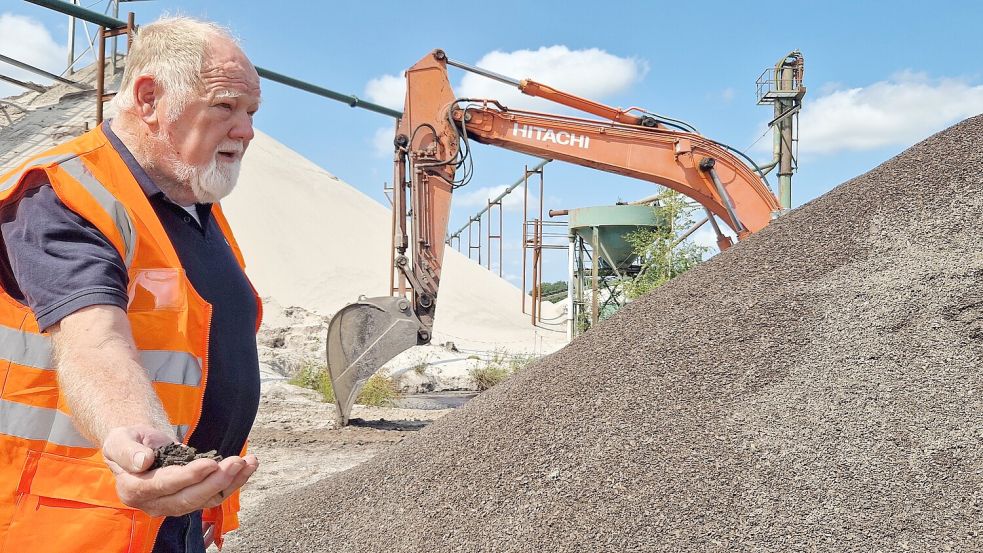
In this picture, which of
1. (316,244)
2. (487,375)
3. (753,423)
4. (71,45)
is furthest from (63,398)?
(316,244)

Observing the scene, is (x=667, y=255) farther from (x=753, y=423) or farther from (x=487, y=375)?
(x=753, y=423)

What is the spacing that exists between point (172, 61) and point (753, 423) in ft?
7.67

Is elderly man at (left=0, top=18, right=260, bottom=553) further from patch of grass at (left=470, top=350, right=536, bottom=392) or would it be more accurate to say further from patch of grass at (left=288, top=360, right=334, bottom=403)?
patch of grass at (left=470, top=350, right=536, bottom=392)

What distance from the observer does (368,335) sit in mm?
7113

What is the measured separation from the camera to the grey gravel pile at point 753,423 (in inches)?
97.7

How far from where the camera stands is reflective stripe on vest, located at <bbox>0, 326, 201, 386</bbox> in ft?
4.09

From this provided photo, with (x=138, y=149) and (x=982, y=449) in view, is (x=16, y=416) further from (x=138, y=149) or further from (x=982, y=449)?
(x=982, y=449)

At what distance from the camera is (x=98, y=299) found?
1.15m

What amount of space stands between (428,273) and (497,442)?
3.91m

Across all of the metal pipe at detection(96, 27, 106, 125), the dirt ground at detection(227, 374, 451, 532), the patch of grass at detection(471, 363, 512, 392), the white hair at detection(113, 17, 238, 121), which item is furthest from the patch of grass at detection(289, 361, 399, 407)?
the white hair at detection(113, 17, 238, 121)

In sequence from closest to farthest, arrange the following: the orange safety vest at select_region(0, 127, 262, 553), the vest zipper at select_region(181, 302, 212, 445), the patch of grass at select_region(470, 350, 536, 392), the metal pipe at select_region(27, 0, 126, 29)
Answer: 1. the orange safety vest at select_region(0, 127, 262, 553)
2. the vest zipper at select_region(181, 302, 212, 445)
3. the metal pipe at select_region(27, 0, 126, 29)
4. the patch of grass at select_region(470, 350, 536, 392)

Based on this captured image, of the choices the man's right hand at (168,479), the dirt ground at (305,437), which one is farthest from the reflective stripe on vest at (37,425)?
the dirt ground at (305,437)

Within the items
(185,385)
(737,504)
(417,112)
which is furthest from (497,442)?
(417,112)

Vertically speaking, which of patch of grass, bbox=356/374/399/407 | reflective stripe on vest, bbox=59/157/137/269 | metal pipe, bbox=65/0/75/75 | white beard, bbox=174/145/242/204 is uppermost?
metal pipe, bbox=65/0/75/75
